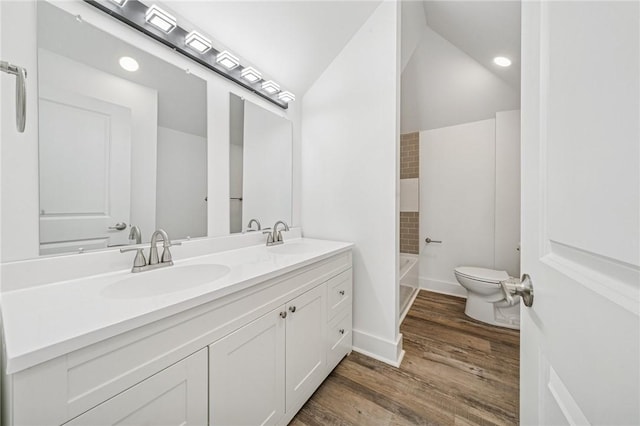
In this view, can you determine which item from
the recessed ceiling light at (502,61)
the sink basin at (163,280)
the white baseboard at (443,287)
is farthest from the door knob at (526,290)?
the white baseboard at (443,287)

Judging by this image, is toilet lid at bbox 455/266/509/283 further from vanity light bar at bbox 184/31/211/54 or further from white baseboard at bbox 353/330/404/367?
vanity light bar at bbox 184/31/211/54

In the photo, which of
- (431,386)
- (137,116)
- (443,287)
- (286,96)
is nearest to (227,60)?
(286,96)

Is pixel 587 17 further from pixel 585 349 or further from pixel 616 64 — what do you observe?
pixel 585 349

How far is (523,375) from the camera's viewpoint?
0.57 meters

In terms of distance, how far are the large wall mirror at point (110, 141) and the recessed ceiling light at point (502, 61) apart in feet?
7.66

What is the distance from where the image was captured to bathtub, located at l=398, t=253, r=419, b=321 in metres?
2.38

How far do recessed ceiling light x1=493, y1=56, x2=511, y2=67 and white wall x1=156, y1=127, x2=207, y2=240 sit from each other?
2.40 meters

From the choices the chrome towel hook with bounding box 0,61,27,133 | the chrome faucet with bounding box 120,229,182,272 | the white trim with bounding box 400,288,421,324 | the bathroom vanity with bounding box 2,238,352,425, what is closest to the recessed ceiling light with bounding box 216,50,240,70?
the chrome towel hook with bounding box 0,61,27,133

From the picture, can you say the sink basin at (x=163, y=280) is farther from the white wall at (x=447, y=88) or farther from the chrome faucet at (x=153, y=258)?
the white wall at (x=447, y=88)

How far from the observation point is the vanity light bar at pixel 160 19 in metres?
1.14

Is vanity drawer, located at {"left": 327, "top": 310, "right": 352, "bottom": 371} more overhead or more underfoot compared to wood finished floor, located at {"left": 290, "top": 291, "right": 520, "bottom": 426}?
more overhead

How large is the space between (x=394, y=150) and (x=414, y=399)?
5.04 ft

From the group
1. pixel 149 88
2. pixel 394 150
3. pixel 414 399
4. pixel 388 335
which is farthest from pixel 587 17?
pixel 388 335

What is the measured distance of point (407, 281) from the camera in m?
2.64
